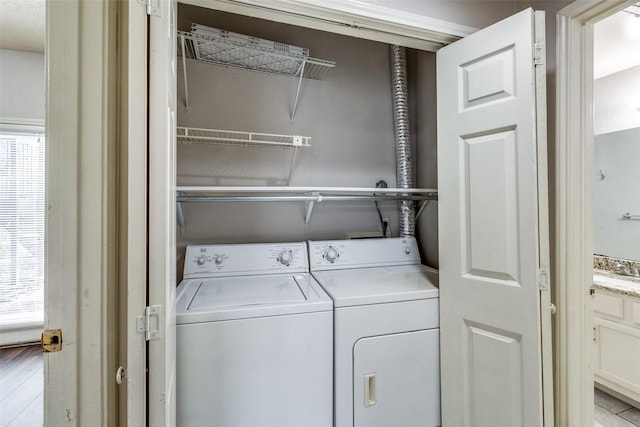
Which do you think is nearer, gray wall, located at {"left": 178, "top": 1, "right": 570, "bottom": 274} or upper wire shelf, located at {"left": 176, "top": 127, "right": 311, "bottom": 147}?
upper wire shelf, located at {"left": 176, "top": 127, "right": 311, "bottom": 147}

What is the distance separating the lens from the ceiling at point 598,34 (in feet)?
6.02

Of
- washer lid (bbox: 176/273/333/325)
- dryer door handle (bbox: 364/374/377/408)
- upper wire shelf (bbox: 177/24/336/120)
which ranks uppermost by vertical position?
upper wire shelf (bbox: 177/24/336/120)

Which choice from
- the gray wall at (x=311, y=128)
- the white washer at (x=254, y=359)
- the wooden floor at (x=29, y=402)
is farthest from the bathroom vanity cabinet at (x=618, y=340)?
the white washer at (x=254, y=359)

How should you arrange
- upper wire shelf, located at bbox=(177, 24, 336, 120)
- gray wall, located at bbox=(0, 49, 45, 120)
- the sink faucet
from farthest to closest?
gray wall, located at bbox=(0, 49, 45, 120)
the sink faucet
upper wire shelf, located at bbox=(177, 24, 336, 120)

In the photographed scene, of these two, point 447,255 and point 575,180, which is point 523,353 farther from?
point 575,180

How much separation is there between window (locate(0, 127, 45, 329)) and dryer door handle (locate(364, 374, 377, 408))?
3452 mm

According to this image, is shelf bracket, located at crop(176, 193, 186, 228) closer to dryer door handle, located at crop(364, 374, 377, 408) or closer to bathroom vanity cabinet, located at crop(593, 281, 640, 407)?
dryer door handle, located at crop(364, 374, 377, 408)

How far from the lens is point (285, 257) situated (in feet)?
5.44

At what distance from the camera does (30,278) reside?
9.18 feet

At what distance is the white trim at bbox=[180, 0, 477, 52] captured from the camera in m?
1.08

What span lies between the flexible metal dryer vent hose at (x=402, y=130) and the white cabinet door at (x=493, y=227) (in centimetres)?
56

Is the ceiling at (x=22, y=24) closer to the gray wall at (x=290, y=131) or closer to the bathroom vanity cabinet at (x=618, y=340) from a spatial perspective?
the gray wall at (x=290, y=131)

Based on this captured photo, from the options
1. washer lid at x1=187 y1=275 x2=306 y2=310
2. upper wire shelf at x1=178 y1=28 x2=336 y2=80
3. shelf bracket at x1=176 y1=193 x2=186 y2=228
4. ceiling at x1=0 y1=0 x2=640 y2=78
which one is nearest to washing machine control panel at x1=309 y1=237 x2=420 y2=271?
washer lid at x1=187 y1=275 x2=306 y2=310

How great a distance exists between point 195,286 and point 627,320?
2.89 meters
